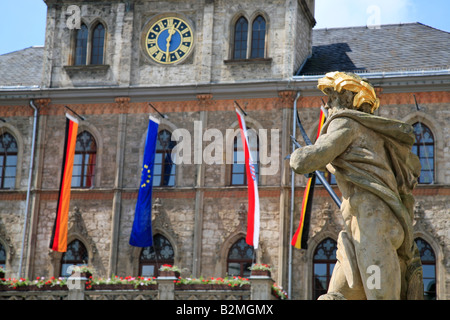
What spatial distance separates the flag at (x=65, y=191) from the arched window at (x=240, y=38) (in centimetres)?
548

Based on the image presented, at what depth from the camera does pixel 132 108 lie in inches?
1064

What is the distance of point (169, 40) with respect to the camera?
27484mm

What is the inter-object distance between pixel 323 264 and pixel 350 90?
63.9 ft

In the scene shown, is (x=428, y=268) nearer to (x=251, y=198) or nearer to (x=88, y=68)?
(x=251, y=198)

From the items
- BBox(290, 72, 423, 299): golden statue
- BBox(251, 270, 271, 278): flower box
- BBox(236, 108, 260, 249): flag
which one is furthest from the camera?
BBox(236, 108, 260, 249): flag

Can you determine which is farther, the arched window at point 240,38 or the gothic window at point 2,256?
the arched window at point 240,38

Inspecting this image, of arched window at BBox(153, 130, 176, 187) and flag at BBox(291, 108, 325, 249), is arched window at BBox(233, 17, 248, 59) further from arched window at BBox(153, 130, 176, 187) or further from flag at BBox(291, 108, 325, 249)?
flag at BBox(291, 108, 325, 249)

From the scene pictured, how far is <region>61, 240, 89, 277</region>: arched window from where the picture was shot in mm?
26156

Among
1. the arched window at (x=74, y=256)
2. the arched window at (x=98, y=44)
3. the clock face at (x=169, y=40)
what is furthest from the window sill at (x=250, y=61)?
the arched window at (x=74, y=256)

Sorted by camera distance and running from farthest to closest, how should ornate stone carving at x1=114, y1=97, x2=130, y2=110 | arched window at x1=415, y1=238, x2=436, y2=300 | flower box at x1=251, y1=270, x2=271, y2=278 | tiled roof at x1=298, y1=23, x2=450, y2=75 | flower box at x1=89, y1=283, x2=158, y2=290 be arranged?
ornate stone carving at x1=114, y1=97, x2=130, y2=110 < tiled roof at x1=298, y1=23, x2=450, y2=75 < arched window at x1=415, y1=238, x2=436, y2=300 < flower box at x1=89, y1=283, x2=158, y2=290 < flower box at x1=251, y1=270, x2=271, y2=278

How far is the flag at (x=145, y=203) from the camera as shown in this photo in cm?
2383

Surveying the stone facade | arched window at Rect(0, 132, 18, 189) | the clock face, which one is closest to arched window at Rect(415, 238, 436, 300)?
the stone facade

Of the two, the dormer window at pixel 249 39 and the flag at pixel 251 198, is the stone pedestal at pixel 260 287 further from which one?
the dormer window at pixel 249 39

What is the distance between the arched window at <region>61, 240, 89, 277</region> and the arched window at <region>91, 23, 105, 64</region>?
5.98 m
